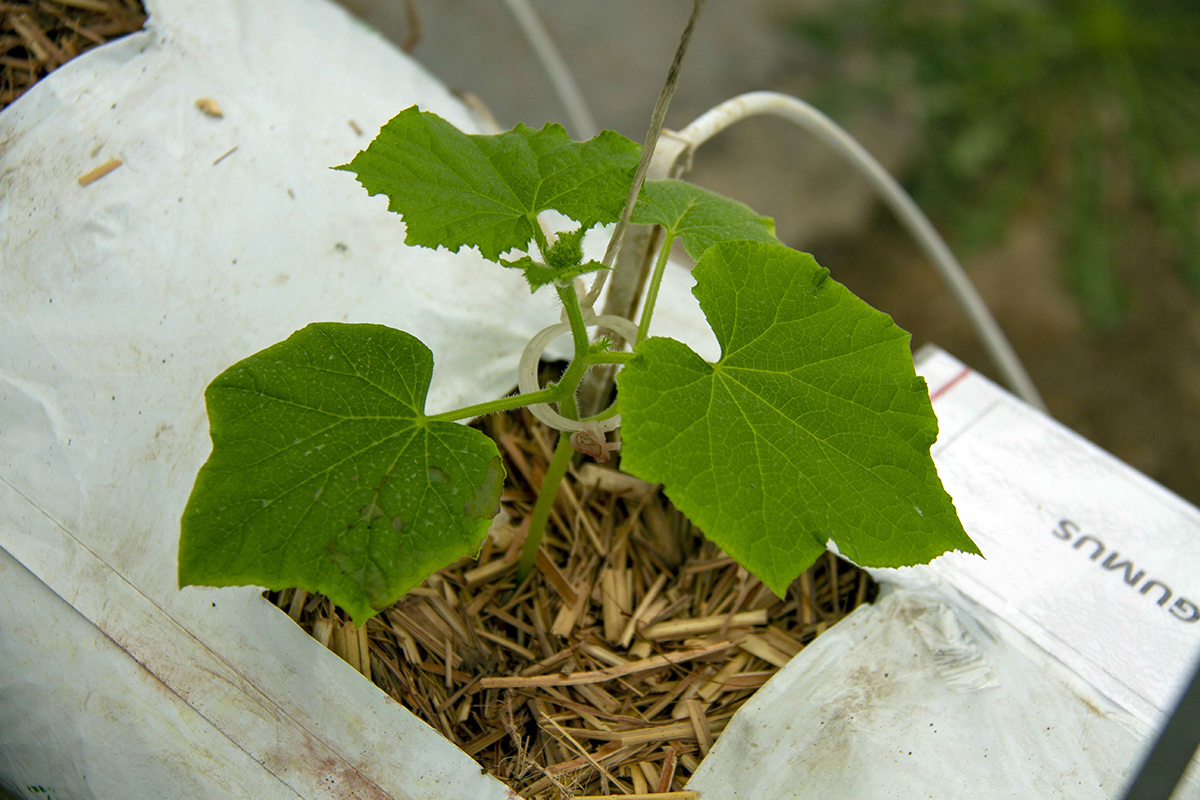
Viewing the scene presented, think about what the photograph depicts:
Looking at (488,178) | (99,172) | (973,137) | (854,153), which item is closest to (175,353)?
(99,172)

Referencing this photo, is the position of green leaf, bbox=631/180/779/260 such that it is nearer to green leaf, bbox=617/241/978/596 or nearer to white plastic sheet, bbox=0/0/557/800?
green leaf, bbox=617/241/978/596

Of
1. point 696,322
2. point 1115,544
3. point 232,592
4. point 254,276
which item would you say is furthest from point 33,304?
point 1115,544

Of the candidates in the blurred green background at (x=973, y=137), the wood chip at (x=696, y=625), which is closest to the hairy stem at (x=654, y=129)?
the wood chip at (x=696, y=625)

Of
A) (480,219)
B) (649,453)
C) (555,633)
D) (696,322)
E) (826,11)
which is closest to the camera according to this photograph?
(649,453)

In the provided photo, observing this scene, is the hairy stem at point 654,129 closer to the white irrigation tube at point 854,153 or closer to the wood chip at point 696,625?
the white irrigation tube at point 854,153

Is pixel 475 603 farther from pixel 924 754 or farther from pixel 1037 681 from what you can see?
pixel 1037 681

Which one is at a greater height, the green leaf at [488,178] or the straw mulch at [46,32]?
the straw mulch at [46,32]
